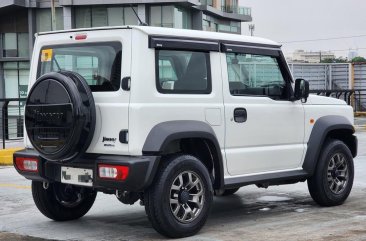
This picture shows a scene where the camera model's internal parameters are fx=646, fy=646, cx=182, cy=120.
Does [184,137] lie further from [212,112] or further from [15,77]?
[15,77]

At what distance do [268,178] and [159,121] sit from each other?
1.72 metres

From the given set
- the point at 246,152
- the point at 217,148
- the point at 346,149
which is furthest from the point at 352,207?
the point at 217,148

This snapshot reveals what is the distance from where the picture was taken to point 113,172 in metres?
6.00

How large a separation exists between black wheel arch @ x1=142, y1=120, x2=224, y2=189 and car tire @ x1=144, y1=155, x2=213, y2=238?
0.72 ft

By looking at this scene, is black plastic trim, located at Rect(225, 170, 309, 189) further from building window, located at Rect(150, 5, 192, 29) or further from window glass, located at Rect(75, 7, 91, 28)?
window glass, located at Rect(75, 7, 91, 28)

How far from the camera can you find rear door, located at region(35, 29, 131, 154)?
20.1ft

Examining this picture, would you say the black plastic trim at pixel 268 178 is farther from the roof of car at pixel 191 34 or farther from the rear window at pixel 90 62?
the rear window at pixel 90 62

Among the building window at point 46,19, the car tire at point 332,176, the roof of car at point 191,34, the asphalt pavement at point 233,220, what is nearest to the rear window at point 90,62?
the roof of car at point 191,34

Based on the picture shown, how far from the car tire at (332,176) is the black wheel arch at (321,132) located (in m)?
0.11

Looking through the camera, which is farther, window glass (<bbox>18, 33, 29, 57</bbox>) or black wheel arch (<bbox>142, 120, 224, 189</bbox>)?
window glass (<bbox>18, 33, 29, 57</bbox>)

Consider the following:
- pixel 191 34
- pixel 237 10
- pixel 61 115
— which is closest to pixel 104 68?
pixel 61 115

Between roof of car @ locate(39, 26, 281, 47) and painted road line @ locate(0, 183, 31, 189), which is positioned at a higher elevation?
roof of car @ locate(39, 26, 281, 47)

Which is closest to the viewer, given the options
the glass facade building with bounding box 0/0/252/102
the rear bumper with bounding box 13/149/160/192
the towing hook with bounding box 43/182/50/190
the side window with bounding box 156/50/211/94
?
the rear bumper with bounding box 13/149/160/192

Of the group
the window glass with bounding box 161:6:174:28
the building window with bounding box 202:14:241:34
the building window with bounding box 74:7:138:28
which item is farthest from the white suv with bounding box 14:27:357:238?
the building window with bounding box 202:14:241:34
